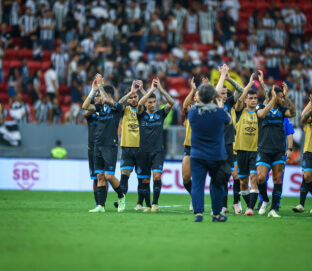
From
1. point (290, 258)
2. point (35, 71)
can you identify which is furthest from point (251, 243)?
point (35, 71)

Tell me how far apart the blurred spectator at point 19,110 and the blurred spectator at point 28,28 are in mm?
4814

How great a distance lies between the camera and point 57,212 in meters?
12.6

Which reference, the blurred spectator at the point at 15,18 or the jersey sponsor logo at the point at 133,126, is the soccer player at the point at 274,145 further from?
the blurred spectator at the point at 15,18

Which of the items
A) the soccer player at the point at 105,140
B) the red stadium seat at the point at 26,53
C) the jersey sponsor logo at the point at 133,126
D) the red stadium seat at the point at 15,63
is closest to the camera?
the soccer player at the point at 105,140

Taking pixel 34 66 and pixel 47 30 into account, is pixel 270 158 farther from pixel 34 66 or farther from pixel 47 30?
pixel 47 30

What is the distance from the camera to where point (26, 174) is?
Result: 22.2 m

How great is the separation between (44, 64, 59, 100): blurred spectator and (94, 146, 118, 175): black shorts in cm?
1245

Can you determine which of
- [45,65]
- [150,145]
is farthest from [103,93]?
[45,65]

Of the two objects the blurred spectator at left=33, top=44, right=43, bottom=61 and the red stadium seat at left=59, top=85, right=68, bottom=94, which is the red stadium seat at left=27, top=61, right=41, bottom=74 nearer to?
the blurred spectator at left=33, top=44, right=43, bottom=61

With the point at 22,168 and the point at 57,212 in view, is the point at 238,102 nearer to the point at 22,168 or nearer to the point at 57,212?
the point at 57,212

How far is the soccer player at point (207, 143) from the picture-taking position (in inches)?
402

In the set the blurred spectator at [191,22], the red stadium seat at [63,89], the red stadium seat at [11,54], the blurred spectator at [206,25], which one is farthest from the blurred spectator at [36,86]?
the blurred spectator at [206,25]

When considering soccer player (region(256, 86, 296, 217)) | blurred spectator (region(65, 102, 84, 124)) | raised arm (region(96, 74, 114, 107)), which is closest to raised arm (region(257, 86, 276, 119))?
soccer player (region(256, 86, 296, 217))

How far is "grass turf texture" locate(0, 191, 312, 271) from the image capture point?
6.67 m
